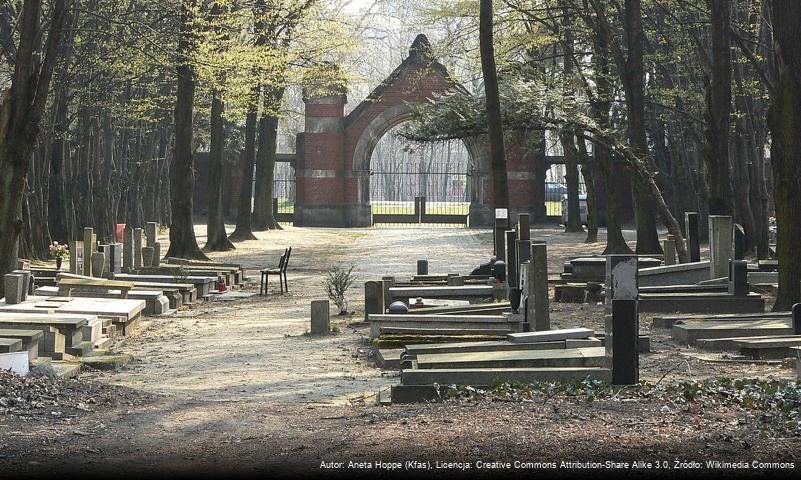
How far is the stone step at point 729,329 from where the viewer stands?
43.0 ft

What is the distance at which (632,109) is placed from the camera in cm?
2598

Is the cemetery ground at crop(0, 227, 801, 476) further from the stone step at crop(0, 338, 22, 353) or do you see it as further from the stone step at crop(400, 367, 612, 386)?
the stone step at crop(0, 338, 22, 353)

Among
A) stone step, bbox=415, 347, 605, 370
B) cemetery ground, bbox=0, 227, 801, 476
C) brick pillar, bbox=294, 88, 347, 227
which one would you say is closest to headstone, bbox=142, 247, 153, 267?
cemetery ground, bbox=0, 227, 801, 476

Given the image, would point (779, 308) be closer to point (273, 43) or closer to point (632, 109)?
point (632, 109)

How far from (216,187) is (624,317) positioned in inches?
1001

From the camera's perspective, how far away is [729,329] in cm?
1327

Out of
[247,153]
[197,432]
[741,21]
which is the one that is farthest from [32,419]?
[247,153]

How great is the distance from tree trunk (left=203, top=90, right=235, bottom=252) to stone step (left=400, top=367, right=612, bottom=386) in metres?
24.0

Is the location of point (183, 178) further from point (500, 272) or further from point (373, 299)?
point (373, 299)

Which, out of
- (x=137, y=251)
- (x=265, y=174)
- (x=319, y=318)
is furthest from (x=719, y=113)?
(x=265, y=174)

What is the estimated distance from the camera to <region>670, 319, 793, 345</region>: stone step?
1310 centimetres

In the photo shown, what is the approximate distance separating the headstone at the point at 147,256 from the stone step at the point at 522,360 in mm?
13606

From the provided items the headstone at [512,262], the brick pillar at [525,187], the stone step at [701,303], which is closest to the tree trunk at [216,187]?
the headstone at [512,262]

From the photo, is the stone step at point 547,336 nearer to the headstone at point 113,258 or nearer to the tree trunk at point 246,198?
the headstone at point 113,258
